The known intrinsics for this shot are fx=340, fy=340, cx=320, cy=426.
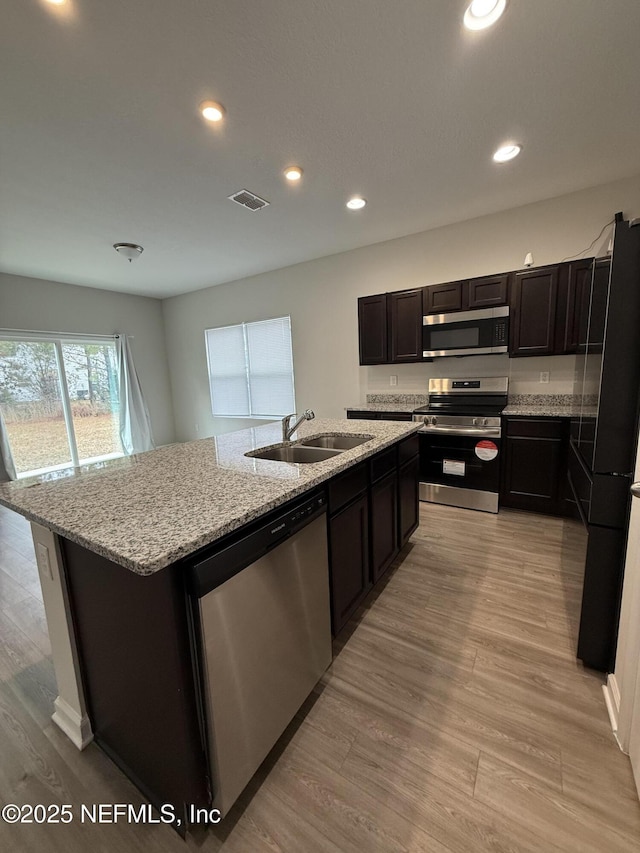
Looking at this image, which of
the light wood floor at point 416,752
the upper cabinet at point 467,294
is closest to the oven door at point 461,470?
the light wood floor at point 416,752

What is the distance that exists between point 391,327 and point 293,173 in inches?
68.9

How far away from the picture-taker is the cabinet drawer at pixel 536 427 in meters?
2.78

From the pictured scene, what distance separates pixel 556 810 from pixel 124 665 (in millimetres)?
1412

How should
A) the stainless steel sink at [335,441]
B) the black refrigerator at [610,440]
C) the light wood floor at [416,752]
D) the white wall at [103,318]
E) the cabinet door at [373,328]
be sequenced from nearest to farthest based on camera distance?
the light wood floor at [416,752] < the black refrigerator at [610,440] < the stainless steel sink at [335,441] < the cabinet door at [373,328] < the white wall at [103,318]

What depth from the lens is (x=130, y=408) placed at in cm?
560

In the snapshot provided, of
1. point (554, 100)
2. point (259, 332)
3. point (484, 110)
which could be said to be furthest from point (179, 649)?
point (259, 332)

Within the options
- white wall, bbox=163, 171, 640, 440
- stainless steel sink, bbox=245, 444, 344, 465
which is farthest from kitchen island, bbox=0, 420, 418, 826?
white wall, bbox=163, 171, 640, 440

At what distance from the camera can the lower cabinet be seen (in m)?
1.55

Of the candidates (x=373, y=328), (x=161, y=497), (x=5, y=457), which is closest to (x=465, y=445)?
(x=373, y=328)

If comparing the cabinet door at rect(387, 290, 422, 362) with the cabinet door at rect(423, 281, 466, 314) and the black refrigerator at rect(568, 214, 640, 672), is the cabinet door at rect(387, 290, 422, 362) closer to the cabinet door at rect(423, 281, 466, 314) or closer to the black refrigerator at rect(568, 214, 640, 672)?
the cabinet door at rect(423, 281, 466, 314)

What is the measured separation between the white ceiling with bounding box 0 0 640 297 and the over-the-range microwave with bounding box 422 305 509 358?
98 cm

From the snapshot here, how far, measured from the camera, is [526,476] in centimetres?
297

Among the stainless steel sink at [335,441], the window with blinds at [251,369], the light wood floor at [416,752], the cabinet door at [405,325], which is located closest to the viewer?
the light wood floor at [416,752]

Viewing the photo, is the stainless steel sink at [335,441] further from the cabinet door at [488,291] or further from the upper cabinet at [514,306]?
the cabinet door at [488,291]
